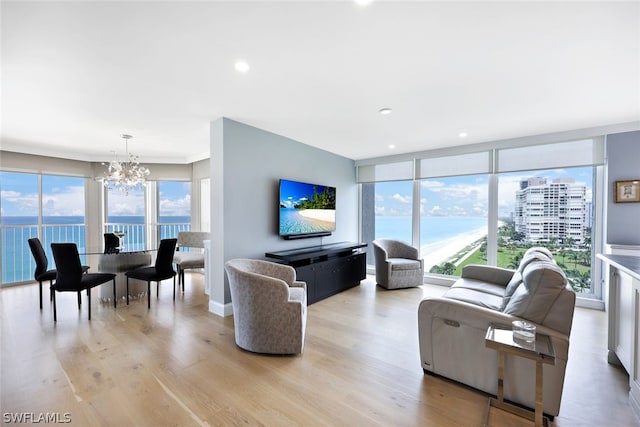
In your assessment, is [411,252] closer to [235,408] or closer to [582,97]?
[582,97]

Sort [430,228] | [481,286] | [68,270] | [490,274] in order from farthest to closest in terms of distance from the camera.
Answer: [430,228] → [490,274] → [68,270] → [481,286]

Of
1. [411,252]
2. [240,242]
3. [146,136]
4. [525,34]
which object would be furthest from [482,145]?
[146,136]

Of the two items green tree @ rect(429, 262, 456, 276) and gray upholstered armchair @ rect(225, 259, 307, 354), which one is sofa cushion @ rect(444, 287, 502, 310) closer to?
gray upholstered armchair @ rect(225, 259, 307, 354)

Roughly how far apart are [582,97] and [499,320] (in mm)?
2576

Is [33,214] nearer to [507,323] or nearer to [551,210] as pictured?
[507,323]

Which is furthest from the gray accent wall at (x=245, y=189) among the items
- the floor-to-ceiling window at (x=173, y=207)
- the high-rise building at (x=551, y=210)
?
the high-rise building at (x=551, y=210)

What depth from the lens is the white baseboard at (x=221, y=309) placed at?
343 centimetres

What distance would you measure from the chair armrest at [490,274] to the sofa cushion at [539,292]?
5.14 feet

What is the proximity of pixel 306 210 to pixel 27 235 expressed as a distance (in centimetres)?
540

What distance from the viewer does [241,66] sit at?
2.20 m

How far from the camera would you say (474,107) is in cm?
305

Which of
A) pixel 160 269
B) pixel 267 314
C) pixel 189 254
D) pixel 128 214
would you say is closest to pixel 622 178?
pixel 267 314

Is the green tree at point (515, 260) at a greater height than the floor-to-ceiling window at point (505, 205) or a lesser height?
lesser

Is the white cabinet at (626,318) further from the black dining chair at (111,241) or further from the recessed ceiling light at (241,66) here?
the black dining chair at (111,241)
